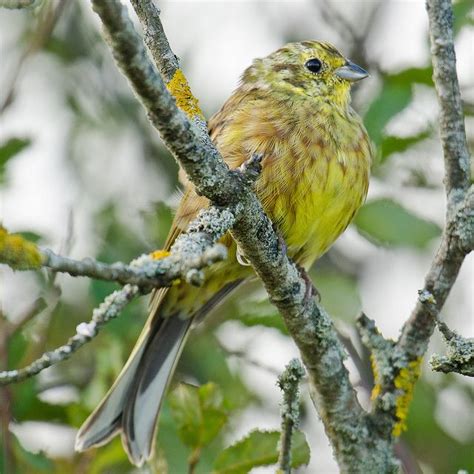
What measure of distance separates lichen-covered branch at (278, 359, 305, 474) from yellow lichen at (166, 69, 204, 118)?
663 millimetres

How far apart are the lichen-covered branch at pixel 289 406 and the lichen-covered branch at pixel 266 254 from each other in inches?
12.3

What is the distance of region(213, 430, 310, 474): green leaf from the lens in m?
2.97

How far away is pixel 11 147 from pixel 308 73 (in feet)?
4.00

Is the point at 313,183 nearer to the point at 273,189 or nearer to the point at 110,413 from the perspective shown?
the point at 273,189

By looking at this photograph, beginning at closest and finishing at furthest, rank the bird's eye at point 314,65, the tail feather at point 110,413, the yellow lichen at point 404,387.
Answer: the yellow lichen at point 404,387
the tail feather at point 110,413
the bird's eye at point 314,65

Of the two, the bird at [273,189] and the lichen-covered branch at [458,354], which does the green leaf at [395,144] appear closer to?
the bird at [273,189]

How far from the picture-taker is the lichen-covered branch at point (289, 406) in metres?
2.48

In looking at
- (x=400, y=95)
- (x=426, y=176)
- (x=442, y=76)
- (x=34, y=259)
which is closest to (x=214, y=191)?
(x=34, y=259)

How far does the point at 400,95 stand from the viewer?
3693mm

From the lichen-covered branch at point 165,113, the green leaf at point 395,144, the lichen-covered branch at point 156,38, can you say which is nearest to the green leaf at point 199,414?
the lichen-covered branch at point 165,113

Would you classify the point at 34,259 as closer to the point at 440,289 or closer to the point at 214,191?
the point at 214,191

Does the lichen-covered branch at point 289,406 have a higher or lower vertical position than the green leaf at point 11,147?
lower

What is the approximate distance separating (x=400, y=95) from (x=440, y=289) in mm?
1116

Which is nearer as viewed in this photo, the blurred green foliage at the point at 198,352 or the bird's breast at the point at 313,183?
the blurred green foliage at the point at 198,352
